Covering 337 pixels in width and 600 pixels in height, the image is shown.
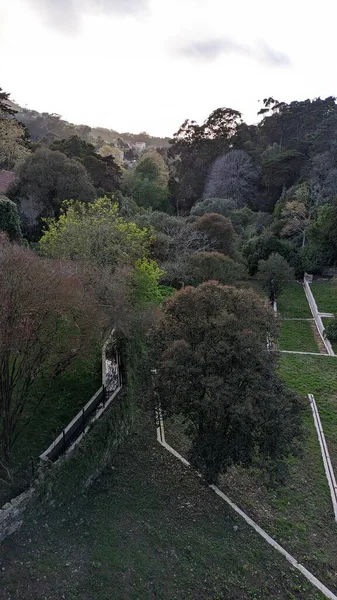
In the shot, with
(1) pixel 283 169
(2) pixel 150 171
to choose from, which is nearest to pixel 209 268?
(1) pixel 283 169

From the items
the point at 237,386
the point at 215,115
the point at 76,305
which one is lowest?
the point at 237,386

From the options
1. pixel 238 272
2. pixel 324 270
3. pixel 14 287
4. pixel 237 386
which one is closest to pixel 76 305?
pixel 14 287

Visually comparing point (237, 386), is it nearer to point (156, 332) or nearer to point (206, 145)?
point (156, 332)

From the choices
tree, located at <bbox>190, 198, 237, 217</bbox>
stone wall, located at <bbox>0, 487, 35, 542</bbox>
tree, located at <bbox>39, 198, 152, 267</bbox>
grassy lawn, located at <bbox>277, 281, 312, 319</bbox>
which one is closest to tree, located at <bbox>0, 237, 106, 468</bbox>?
stone wall, located at <bbox>0, 487, 35, 542</bbox>

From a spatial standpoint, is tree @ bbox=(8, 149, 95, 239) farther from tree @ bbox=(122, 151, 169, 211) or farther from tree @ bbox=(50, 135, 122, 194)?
tree @ bbox=(122, 151, 169, 211)

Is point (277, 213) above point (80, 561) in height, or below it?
above

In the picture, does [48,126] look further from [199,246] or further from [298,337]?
[298,337]

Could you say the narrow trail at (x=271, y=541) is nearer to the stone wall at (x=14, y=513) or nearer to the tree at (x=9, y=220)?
the stone wall at (x=14, y=513)
